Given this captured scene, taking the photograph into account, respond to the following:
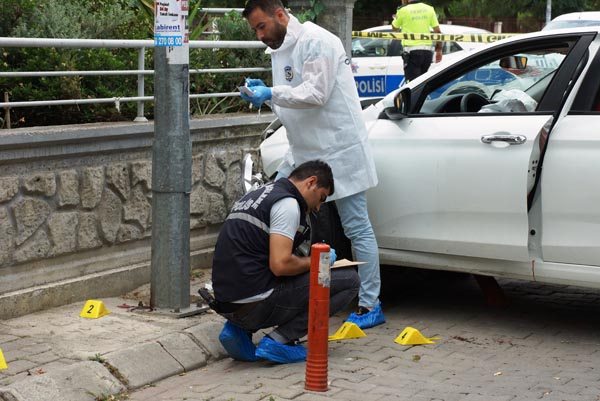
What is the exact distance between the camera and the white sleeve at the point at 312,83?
584cm

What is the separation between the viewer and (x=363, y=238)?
6199mm

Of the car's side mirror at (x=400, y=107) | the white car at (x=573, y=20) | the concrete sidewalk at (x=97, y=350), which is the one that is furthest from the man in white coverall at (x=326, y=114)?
the white car at (x=573, y=20)

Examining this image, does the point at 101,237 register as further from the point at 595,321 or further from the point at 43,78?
the point at 595,321

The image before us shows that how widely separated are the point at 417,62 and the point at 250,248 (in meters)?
9.75

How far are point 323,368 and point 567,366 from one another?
147cm

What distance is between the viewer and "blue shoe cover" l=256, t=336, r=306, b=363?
542 centimetres

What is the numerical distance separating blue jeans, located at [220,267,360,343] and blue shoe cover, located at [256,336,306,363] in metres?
0.04

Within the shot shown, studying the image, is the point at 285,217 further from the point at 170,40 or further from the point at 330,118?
the point at 170,40

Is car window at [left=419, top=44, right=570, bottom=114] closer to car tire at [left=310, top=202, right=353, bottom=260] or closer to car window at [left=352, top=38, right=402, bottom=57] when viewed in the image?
car tire at [left=310, top=202, right=353, bottom=260]

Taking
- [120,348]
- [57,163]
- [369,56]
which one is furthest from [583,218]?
[369,56]

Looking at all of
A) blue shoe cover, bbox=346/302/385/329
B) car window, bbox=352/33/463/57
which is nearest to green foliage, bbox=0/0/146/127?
blue shoe cover, bbox=346/302/385/329

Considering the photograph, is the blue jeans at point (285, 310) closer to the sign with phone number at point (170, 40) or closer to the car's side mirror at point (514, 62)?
the sign with phone number at point (170, 40)

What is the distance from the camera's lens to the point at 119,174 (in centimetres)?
655

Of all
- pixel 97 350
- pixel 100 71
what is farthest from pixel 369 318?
pixel 100 71
